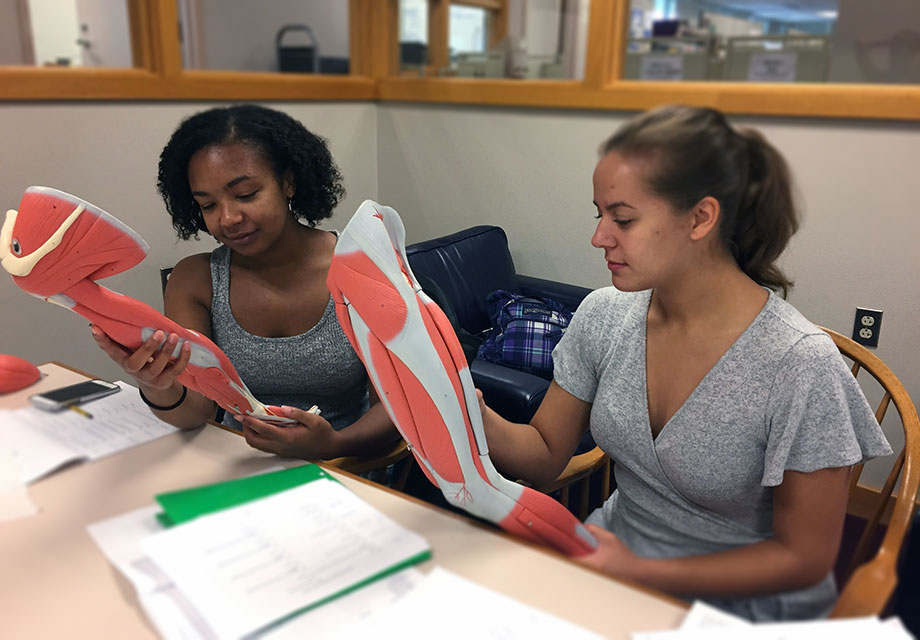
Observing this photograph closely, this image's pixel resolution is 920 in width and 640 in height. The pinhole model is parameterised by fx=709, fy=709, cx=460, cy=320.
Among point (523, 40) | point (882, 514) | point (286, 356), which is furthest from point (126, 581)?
point (523, 40)

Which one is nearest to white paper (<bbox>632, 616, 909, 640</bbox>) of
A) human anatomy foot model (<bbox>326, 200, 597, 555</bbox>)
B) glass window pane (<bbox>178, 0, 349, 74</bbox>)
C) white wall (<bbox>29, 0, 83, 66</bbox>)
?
human anatomy foot model (<bbox>326, 200, 597, 555</bbox>)

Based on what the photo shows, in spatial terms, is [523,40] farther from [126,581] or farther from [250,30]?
[250,30]

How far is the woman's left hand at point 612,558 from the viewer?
0.65 metres

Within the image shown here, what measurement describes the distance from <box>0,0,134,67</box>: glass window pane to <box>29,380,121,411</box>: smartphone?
272cm

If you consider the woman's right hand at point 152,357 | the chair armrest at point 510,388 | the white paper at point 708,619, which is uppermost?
the woman's right hand at point 152,357

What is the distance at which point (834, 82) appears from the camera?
0.96 meters

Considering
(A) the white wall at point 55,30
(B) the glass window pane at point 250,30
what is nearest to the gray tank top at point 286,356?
(B) the glass window pane at point 250,30

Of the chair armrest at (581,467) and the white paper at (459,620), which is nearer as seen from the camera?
the white paper at (459,620)

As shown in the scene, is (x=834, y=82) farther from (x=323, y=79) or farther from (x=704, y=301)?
(x=323, y=79)

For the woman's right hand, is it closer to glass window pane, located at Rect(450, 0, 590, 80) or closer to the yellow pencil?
the yellow pencil

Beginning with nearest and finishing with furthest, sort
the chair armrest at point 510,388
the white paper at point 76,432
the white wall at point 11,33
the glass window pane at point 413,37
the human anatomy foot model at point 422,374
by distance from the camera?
the human anatomy foot model at point 422,374 < the white paper at point 76,432 < the chair armrest at point 510,388 < the glass window pane at point 413,37 < the white wall at point 11,33

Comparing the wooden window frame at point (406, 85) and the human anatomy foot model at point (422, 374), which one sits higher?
the wooden window frame at point (406, 85)

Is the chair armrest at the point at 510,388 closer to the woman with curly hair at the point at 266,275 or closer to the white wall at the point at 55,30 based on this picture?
the woman with curly hair at the point at 266,275

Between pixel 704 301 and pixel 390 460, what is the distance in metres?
0.51
